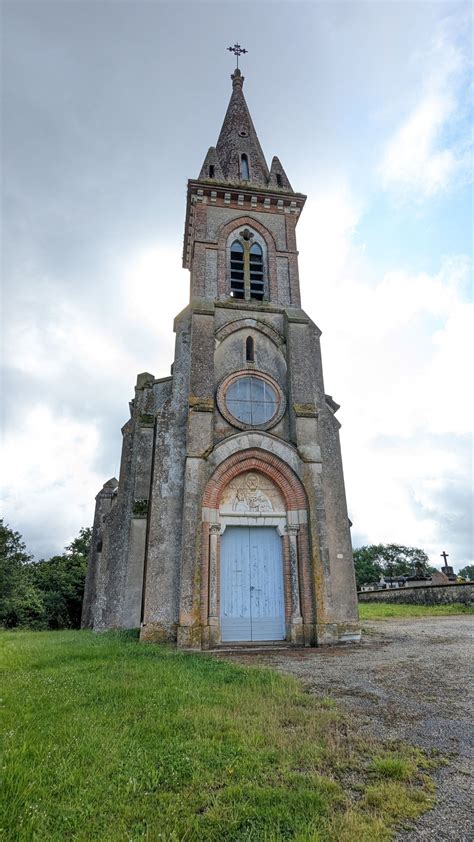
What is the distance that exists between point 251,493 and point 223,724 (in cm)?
904

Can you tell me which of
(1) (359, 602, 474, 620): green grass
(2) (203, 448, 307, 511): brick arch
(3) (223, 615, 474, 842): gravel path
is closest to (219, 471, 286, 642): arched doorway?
(2) (203, 448, 307, 511): brick arch

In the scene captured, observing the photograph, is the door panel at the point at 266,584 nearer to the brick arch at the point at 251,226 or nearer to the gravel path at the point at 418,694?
the gravel path at the point at 418,694

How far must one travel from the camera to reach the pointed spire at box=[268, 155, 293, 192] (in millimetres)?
19180

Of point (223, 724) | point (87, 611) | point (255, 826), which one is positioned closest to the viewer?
point (255, 826)

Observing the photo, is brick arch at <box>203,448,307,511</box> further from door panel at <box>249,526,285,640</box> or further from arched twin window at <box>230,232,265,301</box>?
arched twin window at <box>230,232,265,301</box>

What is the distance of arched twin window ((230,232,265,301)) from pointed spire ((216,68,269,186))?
3057 mm

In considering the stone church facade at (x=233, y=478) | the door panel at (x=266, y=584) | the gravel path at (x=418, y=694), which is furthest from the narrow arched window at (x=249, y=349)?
the gravel path at (x=418, y=694)

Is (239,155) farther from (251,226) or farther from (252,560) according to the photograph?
(252,560)

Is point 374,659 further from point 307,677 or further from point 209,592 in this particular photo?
point 209,592

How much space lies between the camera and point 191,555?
12.3m

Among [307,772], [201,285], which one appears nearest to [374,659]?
[307,772]


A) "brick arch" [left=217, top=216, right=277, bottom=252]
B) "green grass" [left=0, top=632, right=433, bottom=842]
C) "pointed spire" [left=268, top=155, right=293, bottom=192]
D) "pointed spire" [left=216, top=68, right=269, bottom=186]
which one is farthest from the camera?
"pointed spire" [left=216, top=68, right=269, bottom=186]

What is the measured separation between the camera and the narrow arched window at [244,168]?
20.3 meters

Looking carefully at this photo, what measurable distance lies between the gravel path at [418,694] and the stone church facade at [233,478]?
1.85 meters
